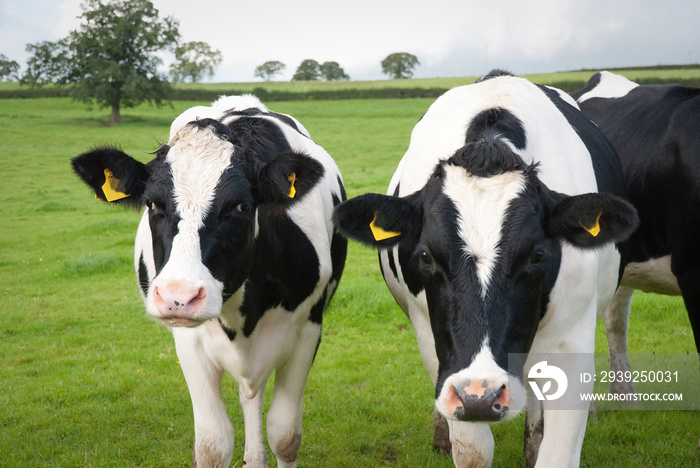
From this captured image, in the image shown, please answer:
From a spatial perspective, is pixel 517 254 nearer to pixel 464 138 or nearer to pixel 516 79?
pixel 464 138

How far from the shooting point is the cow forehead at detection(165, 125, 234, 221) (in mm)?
3682

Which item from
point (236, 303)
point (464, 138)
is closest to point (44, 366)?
point (236, 303)

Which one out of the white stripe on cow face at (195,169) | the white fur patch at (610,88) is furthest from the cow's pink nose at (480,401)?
the white fur patch at (610,88)

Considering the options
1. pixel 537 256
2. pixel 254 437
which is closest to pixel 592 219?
pixel 537 256

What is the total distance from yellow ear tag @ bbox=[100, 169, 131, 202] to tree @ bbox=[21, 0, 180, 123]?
43397mm

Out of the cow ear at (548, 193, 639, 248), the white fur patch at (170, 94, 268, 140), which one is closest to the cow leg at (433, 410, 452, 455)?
the cow ear at (548, 193, 639, 248)

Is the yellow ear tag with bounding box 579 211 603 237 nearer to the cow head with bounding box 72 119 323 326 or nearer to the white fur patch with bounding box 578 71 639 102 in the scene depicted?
the cow head with bounding box 72 119 323 326

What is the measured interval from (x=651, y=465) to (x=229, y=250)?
Result: 358cm

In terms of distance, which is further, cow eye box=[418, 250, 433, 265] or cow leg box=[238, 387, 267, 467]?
cow leg box=[238, 387, 267, 467]

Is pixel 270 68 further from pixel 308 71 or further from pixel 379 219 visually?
pixel 379 219

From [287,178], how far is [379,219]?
0.72m

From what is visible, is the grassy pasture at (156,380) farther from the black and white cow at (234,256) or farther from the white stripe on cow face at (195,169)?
the white stripe on cow face at (195,169)

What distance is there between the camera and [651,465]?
201 inches

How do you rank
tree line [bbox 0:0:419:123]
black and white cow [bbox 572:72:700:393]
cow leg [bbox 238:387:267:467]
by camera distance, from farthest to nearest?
tree line [bbox 0:0:419:123]
black and white cow [bbox 572:72:700:393]
cow leg [bbox 238:387:267:467]
